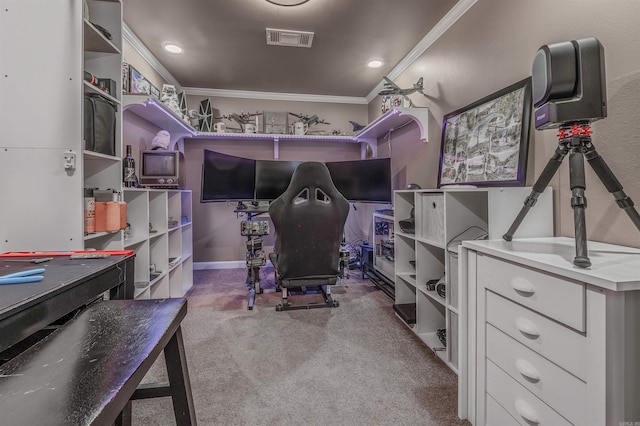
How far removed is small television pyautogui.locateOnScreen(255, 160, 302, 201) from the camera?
11.2ft

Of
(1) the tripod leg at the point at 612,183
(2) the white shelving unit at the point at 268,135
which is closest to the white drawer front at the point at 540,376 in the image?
(1) the tripod leg at the point at 612,183

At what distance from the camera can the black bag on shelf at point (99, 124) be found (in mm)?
1488

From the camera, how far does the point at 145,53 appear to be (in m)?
2.77

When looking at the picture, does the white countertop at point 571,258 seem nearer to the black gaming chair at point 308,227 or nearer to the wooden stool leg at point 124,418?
the black gaming chair at point 308,227

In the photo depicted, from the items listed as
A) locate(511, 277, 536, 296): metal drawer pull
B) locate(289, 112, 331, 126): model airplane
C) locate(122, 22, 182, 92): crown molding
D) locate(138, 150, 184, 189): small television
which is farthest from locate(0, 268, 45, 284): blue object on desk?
locate(289, 112, 331, 126): model airplane

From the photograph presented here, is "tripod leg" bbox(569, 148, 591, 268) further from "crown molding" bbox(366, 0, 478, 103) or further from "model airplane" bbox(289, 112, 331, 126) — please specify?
"model airplane" bbox(289, 112, 331, 126)

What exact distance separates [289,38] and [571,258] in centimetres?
255

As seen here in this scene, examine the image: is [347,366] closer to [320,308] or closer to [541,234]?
[320,308]

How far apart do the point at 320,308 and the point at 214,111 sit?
296 centimetres

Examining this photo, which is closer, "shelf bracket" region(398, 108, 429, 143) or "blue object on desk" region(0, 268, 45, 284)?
"blue object on desk" region(0, 268, 45, 284)

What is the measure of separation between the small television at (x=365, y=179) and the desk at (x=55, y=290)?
91.3 inches

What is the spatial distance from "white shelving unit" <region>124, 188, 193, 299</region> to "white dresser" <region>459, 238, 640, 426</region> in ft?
6.53

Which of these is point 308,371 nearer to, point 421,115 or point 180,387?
point 180,387

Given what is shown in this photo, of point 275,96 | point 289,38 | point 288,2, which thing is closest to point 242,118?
point 275,96
